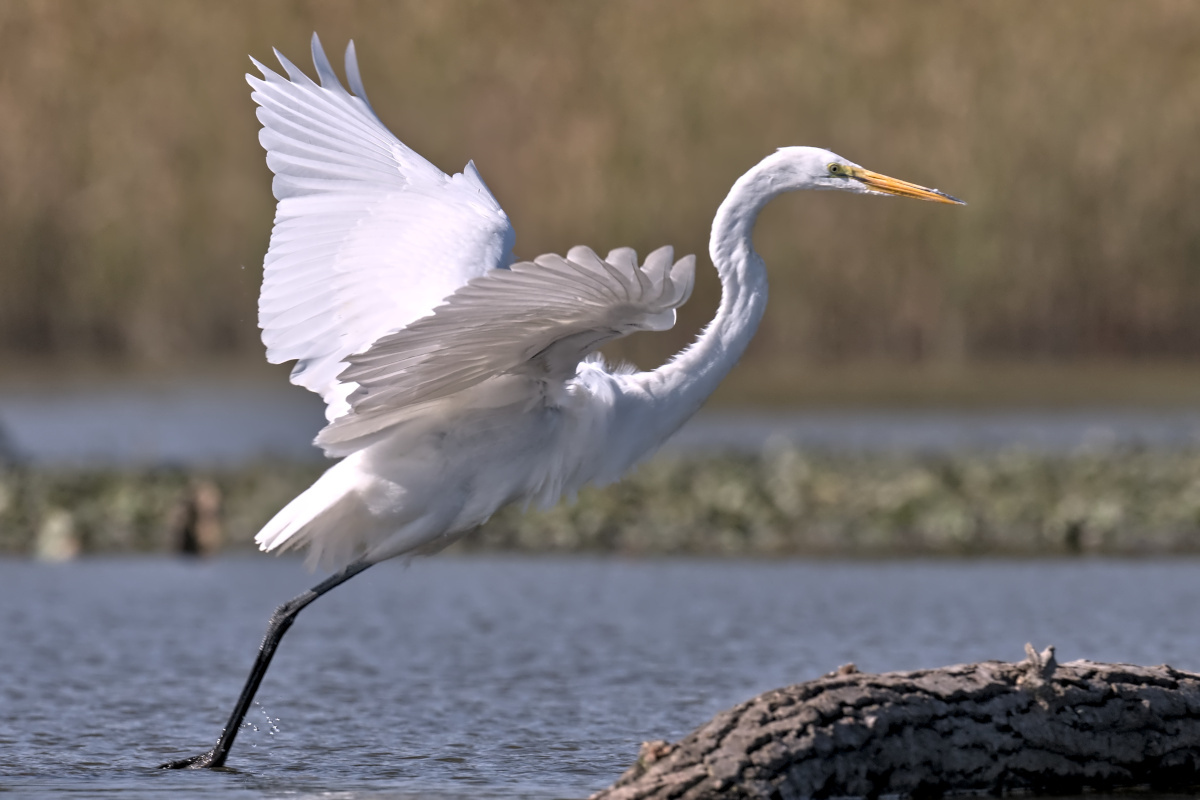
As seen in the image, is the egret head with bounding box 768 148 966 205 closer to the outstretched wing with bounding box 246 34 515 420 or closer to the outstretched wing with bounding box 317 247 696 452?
the outstretched wing with bounding box 317 247 696 452

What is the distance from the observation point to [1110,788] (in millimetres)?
5449

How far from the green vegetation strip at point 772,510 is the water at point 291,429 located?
1.43m

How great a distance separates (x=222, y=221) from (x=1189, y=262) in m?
10.8

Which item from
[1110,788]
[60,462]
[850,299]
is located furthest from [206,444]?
[1110,788]

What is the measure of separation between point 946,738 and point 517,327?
173 centimetres

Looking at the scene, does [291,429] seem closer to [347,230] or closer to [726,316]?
[347,230]

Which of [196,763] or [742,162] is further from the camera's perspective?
[742,162]

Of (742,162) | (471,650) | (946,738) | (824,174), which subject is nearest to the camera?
(946,738)

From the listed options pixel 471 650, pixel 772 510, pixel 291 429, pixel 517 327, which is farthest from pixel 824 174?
pixel 291 429

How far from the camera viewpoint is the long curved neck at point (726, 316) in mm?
5672

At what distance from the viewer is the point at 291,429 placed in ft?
59.4

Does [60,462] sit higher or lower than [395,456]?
higher

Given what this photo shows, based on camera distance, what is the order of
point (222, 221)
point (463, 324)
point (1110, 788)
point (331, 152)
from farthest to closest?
point (222, 221) < point (331, 152) < point (1110, 788) < point (463, 324)

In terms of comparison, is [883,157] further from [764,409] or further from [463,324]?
[463,324]
